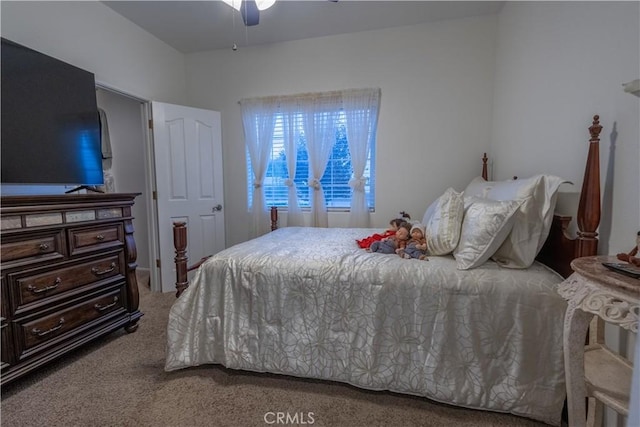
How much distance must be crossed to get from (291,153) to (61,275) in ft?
7.71

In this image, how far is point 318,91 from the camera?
3.29 meters

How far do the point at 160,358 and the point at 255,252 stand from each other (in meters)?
0.99

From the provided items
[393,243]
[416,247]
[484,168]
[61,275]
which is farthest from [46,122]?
[484,168]

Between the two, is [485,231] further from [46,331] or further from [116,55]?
[116,55]

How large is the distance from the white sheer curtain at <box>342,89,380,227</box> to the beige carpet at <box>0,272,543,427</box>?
6.60ft

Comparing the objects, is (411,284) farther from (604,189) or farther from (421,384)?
(604,189)

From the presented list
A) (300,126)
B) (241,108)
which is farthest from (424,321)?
(241,108)

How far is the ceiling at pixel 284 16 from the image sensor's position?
2633 millimetres

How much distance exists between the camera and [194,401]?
4.96 ft

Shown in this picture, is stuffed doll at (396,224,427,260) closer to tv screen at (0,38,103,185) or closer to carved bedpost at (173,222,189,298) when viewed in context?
carved bedpost at (173,222,189,298)

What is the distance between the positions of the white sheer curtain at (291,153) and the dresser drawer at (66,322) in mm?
1861

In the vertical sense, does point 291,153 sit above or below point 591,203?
above

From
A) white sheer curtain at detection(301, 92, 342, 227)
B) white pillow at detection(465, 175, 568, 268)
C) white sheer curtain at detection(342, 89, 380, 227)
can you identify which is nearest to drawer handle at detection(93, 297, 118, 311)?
white sheer curtain at detection(301, 92, 342, 227)

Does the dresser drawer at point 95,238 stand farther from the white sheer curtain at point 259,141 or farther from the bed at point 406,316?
the white sheer curtain at point 259,141
